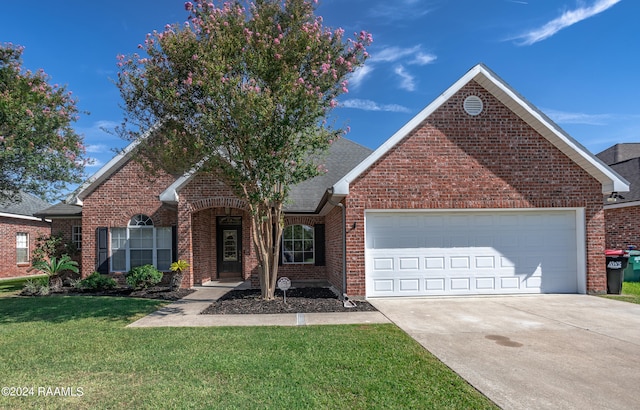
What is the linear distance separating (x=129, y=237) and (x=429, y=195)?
36.3 ft

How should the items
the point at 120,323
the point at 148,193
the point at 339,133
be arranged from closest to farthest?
the point at 120,323, the point at 339,133, the point at 148,193

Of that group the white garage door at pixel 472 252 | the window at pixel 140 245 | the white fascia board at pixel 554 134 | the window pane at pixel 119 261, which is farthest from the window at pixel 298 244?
the white fascia board at pixel 554 134

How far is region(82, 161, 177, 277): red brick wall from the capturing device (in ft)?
48.7

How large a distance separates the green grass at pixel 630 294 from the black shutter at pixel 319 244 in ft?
28.6

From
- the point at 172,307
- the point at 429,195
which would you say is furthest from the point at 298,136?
the point at 172,307

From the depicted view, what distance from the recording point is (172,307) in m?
10.2

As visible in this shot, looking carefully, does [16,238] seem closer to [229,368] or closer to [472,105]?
[229,368]

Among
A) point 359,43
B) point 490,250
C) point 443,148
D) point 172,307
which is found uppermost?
point 359,43

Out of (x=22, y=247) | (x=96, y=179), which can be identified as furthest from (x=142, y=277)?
(x=22, y=247)

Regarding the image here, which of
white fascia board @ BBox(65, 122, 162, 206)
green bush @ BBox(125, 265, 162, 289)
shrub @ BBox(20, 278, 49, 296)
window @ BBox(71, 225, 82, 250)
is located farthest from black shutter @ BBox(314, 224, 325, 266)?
window @ BBox(71, 225, 82, 250)

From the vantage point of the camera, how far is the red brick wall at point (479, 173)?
1063 cm

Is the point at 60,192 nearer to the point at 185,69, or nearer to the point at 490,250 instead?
the point at 185,69

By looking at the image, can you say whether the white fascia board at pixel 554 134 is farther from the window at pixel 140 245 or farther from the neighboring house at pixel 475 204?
the window at pixel 140 245

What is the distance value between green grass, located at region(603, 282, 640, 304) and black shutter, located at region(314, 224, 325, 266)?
8726mm
